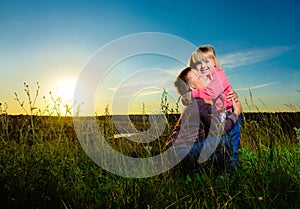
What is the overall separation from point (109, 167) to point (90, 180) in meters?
0.43

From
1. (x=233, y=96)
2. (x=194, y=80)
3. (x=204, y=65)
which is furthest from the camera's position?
(x=204, y=65)

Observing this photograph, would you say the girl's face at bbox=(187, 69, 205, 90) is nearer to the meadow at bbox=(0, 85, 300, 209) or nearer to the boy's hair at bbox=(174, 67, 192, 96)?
the boy's hair at bbox=(174, 67, 192, 96)

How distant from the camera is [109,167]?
3.71 m

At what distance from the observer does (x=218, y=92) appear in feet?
13.3

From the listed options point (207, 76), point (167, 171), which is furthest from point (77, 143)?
point (207, 76)

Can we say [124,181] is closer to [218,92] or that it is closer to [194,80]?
[218,92]

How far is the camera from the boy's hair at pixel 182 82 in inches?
172

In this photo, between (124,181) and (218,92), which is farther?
(218,92)

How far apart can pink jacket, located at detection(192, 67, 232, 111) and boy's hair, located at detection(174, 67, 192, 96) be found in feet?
0.74

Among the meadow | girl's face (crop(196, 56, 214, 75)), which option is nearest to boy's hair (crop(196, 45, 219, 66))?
girl's face (crop(196, 56, 214, 75))

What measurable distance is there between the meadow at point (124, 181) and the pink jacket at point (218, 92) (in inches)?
23.9

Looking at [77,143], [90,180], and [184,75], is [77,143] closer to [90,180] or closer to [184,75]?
[90,180]

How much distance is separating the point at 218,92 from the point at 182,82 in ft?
1.83

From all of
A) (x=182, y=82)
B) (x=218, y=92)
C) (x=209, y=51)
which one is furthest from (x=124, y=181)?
(x=209, y=51)
